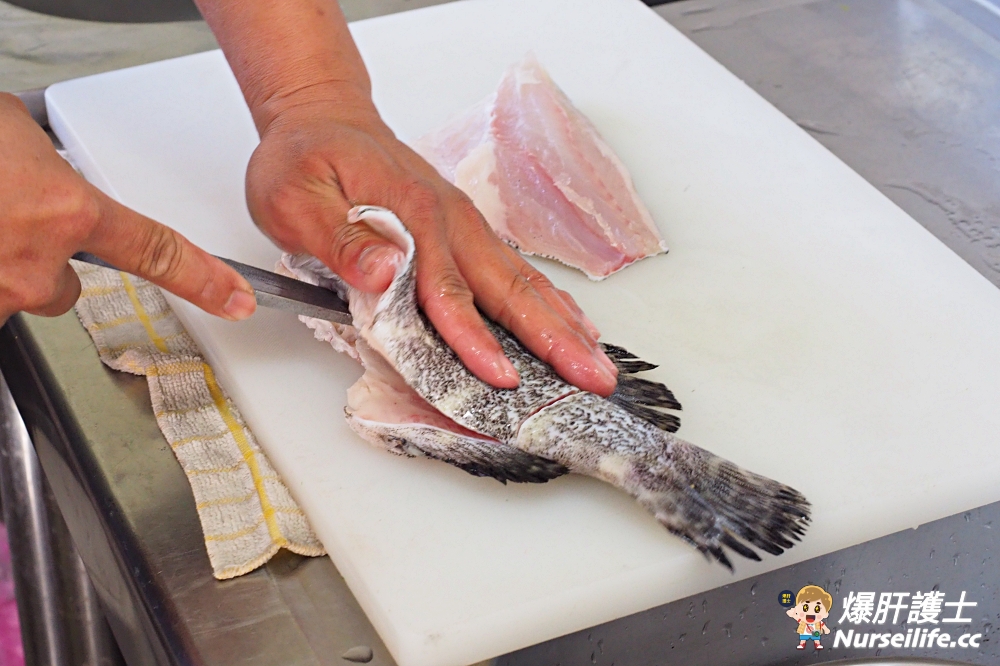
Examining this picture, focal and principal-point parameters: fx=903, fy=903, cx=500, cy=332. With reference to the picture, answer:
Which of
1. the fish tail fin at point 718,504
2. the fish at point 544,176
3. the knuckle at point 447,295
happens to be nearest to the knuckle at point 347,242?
the knuckle at point 447,295

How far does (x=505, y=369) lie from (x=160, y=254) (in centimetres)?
55

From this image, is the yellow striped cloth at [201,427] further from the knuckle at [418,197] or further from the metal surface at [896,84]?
the metal surface at [896,84]

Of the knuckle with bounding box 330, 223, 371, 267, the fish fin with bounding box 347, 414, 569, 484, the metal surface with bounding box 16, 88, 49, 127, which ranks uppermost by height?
the knuckle with bounding box 330, 223, 371, 267

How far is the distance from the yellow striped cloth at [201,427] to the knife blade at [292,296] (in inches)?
8.8

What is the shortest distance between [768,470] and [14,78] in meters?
2.20

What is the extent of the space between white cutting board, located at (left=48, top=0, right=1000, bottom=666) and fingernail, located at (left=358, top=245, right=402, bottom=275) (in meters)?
0.25

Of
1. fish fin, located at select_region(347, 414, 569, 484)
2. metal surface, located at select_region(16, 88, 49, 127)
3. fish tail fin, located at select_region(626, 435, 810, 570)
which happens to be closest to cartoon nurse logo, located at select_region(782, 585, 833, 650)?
fish tail fin, located at select_region(626, 435, 810, 570)

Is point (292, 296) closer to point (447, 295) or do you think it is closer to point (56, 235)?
point (447, 295)

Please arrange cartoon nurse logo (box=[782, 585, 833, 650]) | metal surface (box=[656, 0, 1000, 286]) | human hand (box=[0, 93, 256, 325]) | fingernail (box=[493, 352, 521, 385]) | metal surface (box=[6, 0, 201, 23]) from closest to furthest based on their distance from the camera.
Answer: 1. human hand (box=[0, 93, 256, 325])
2. fingernail (box=[493, 352, 521, 385])
3. cartoon nurse logo (box=[782, 585, 833, 650])
4. metal surface (box=[656, 0, 1000, 286])
5. metal surface (box=[6, 0, 201, 23])

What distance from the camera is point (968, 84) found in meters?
2.50

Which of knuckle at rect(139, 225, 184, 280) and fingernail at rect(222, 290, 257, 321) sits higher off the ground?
knuckle at rect(139, 225, 184, 280)

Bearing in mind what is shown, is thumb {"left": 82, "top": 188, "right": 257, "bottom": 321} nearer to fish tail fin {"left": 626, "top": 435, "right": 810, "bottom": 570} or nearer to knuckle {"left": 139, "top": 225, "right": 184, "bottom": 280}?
Result: knuckle {"left": 139, "top": 225, "right": 184, "bottom": 280}

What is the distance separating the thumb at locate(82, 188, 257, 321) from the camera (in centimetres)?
130

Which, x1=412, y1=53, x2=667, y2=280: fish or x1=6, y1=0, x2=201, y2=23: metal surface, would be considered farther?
x1=6, y1=0, x2=201, y2=23: metal surface
